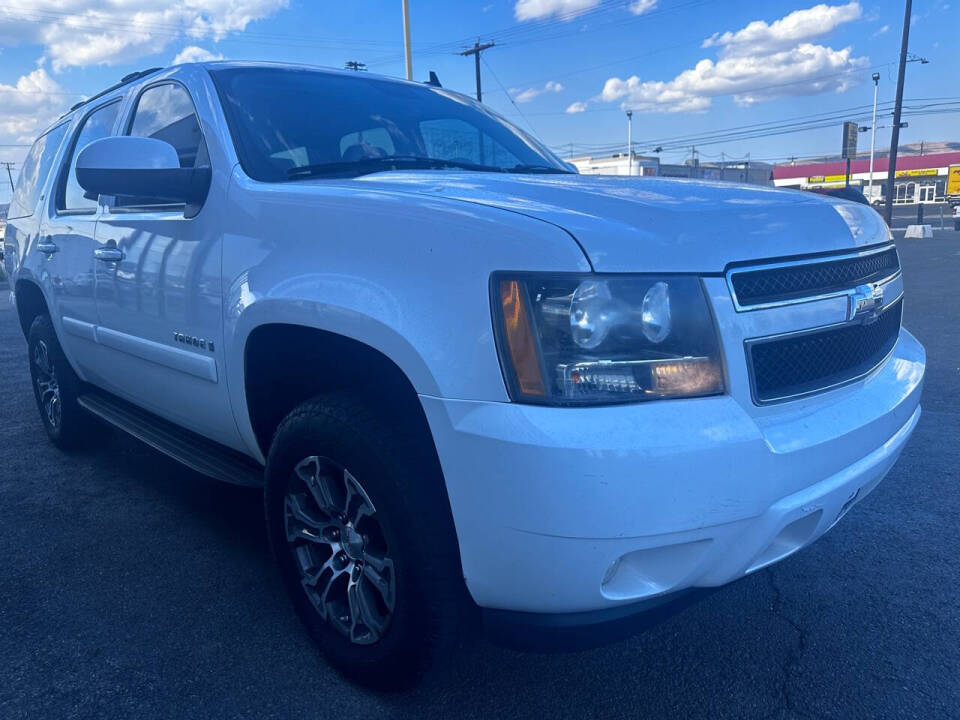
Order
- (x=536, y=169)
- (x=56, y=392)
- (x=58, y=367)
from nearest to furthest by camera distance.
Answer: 1. (x=536, y=169)
2. (x=58, y=367)
3. (x=56, y=392)

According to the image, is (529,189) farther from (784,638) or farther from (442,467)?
(784,638)

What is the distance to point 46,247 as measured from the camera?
3.96m

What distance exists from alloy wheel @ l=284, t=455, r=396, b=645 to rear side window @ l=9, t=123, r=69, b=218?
130 inches

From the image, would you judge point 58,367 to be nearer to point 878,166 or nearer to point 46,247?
point 46,247

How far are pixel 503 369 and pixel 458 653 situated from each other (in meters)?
1.19

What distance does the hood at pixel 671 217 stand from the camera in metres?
1.68

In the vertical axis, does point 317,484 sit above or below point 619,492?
below

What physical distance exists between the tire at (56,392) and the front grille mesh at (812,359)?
376cm

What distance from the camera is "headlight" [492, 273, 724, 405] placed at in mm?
1620

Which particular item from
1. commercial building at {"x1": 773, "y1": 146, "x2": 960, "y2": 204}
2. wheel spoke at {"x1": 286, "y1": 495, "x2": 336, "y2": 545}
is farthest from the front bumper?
commercial building at {"x1": 773, "y1": 146, "x2": 960, "y2": 204}

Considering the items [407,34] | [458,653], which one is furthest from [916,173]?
[458,653]

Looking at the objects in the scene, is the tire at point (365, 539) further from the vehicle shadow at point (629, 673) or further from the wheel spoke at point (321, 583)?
the vehicle shadow at point (629, 673)

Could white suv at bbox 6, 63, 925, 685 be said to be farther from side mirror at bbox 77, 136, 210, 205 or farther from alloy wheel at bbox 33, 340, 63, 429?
alloy wheel at bbox 33, 340, 63, 429

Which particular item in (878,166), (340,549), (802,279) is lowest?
(878,166)
